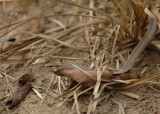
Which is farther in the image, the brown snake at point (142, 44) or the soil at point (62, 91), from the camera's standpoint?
the brown snake at point (142, 44)

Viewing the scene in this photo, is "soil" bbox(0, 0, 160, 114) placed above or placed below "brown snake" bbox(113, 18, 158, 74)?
below

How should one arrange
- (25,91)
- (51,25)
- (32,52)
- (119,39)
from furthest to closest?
(51,25) < (32,52) < (119,39) < (25,91)

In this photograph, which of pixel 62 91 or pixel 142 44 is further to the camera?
pixel 142 44

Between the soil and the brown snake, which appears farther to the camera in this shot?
the brown snake

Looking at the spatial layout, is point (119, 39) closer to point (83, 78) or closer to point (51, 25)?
point (83, 78)

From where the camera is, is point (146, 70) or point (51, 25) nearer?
point (146, 70)

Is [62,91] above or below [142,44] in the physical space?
below

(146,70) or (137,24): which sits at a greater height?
(137,24)

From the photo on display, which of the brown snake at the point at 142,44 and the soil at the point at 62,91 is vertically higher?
the brown snake at the point at 142,44

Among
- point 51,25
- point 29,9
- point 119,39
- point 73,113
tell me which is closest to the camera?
point 73,113

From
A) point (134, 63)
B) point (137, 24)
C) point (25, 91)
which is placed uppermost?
point (137, 24)

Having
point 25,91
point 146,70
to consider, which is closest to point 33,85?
point 25,91
